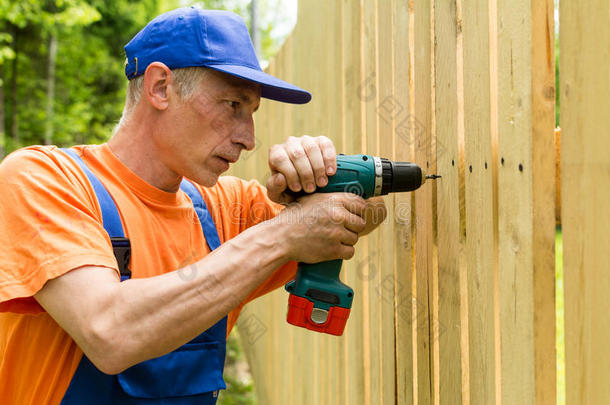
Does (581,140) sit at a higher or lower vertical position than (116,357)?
higher

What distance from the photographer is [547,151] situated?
3.52ft

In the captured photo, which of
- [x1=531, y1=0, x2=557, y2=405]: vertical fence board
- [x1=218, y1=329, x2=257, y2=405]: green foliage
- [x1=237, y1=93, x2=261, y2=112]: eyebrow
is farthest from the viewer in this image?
[x1=218, y1=329, x2=257, y2=405]: green foliage

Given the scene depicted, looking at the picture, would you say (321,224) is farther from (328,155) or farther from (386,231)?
(386,231)

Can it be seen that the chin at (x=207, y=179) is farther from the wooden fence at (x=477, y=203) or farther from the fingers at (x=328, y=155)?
the wooden fence at (x=477, y=203)

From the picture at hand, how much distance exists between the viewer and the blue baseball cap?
177 cm

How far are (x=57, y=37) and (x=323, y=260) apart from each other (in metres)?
17.9

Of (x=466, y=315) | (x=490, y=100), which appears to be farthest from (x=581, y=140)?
(x=466, y=315)

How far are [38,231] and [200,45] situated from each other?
2.66 feet

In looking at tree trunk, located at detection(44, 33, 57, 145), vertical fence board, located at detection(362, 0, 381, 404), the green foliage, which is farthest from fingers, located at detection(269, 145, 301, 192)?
tree trunk, located at detection(44, 33, 57, 145)

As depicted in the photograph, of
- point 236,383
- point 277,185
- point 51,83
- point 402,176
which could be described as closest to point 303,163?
point 277,185

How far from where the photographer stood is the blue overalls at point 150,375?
1.62 meters

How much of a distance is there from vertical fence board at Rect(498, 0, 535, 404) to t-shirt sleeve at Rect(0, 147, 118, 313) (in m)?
1.06

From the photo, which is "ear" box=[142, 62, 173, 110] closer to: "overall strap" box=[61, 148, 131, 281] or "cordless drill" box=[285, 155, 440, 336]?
"overall strap" box=[61, 148, 131, 281]

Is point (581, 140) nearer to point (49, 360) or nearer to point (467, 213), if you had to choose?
point (467, 213)
